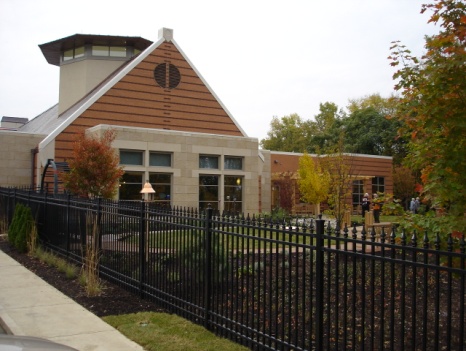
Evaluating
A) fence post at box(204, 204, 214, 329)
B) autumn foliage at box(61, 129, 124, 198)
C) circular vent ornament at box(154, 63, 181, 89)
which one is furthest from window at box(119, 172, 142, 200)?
fence post at box(204, 204, 214, 329)

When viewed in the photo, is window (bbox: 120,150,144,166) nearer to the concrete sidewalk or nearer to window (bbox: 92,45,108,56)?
window (bbox: 92,45,108,56)

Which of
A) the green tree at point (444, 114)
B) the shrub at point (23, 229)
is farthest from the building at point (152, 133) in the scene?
the green tree at point (444, 114)

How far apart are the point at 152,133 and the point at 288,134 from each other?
52.0 metres

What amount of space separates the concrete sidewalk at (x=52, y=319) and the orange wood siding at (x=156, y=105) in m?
16.3

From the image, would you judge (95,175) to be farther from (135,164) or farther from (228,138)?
(228,138)

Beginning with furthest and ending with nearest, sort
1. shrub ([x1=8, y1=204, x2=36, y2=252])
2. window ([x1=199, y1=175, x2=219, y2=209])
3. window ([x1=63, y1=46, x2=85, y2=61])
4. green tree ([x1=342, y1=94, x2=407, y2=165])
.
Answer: green tree ([x1=342, y1=94, x2=407, y2=165])
window ([x1=63, y1=46, x2=85, y2=61])
window ([x1=199, y1=175, x2=219, y2=209])
shrub ([x1=8, y1=204, x2=36, y2=252])

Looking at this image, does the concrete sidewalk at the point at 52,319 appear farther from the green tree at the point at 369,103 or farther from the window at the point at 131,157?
the green tree at the point at 369,103

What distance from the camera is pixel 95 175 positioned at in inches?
679

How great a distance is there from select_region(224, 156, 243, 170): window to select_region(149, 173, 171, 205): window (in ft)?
11.7

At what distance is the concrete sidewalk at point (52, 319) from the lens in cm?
619

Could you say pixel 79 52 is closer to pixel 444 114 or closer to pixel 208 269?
pixel 208 269

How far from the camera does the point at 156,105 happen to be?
1125 inches

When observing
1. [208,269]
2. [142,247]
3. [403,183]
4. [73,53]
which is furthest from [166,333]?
[403,183]

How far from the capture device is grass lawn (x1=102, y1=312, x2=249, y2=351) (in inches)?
235
